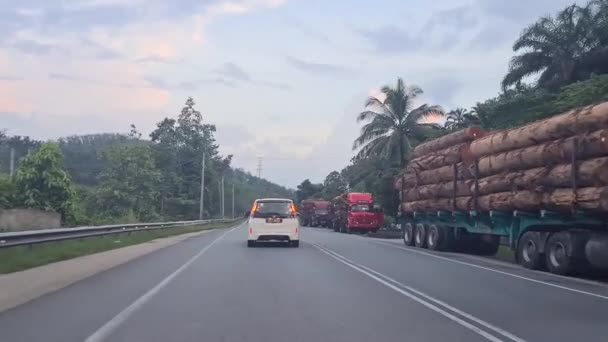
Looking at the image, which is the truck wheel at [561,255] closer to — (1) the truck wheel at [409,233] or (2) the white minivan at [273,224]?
(2) the white minivan at [273,224]


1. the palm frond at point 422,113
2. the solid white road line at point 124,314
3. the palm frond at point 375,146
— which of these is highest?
the palm frond at point 422,113

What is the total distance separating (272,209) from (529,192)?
10515 mm

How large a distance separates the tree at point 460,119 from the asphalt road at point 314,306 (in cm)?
2954

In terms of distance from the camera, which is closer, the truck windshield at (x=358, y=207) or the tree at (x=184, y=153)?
the truck windshield at (x=358, y=207)

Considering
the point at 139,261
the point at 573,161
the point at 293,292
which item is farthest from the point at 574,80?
the point at 293,292

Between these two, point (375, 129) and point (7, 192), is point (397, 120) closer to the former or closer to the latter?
point (375, 129)

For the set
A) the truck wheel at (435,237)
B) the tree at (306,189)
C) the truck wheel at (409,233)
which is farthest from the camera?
the tree at (306,189)

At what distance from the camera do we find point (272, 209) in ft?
89.7

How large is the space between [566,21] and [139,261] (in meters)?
35.5

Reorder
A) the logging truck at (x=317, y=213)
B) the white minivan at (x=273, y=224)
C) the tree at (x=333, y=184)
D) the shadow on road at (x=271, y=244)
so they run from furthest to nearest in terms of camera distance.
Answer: the tree at (x=333, y=184), the logging truck at (x=317, y=213), the shadow on road at (x=271, y=244), the white minivan at (x=273, y=224)

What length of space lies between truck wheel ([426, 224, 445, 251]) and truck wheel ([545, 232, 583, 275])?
907 cm

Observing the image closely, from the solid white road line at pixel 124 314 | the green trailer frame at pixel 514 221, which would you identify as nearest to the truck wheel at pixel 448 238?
the green trailer frame at pixel 514 221

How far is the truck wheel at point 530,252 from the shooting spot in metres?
19.3

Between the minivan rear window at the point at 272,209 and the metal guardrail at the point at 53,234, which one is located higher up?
the minivan rear window at the point at 272,209
